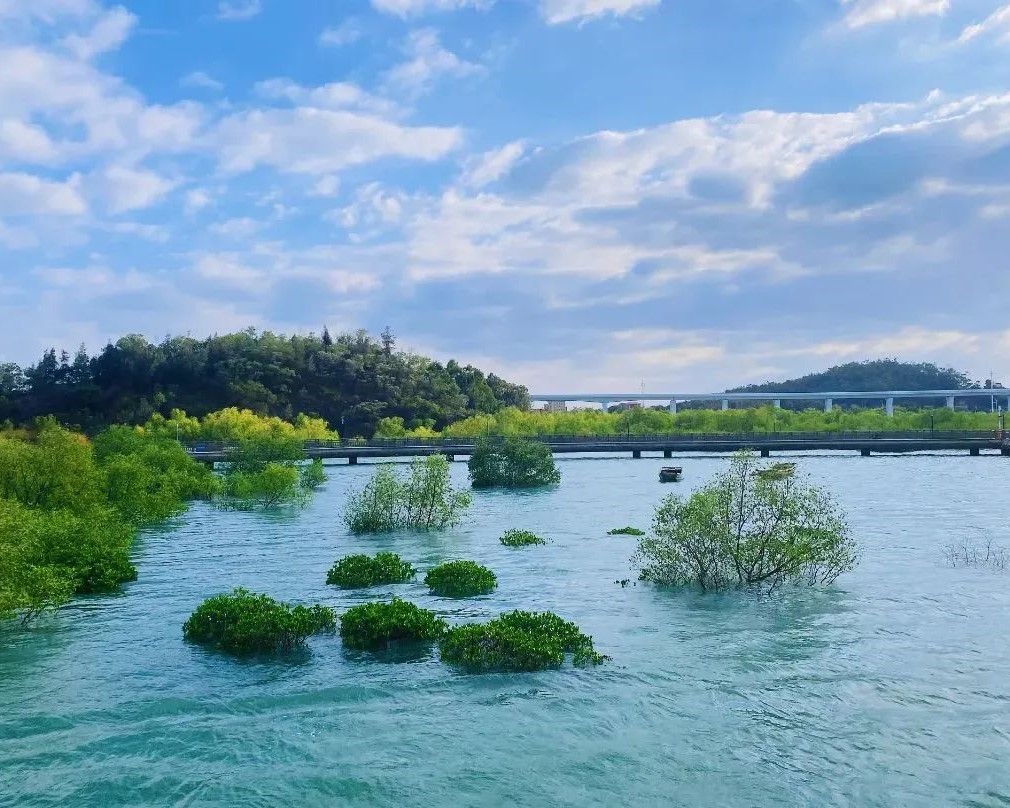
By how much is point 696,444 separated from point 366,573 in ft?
326

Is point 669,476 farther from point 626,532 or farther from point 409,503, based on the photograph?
point 409,503

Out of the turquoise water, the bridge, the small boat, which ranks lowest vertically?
the turquoise water

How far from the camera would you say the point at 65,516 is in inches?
1473

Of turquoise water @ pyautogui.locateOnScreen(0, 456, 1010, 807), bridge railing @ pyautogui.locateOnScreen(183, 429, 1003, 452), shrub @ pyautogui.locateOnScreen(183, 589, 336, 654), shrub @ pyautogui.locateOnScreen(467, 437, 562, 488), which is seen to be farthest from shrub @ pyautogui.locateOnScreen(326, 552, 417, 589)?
bridge railing @ pyautogui.locateOnScreen(183, 429, 1003, 452)

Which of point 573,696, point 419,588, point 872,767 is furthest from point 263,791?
point 419,588

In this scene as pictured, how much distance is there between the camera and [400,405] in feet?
611

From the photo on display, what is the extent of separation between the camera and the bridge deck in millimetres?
125750

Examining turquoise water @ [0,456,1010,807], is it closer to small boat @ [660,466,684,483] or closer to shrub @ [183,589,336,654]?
shrub @ [183,589,336,654]

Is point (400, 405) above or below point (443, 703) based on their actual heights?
above

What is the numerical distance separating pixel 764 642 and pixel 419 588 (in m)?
15.2

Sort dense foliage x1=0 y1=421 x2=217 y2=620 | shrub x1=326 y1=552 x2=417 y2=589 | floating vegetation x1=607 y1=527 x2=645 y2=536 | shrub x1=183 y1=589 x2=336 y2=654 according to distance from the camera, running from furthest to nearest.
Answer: floating vegetation x1=607 y1=527 x2=645 y2=536, shrub x1=326 y1=552 x2=417 y2=589, dense foliage x1=0 y1=421 x2=217 y2=620, shrub x1=183 y1=589 x2=336 y2=654

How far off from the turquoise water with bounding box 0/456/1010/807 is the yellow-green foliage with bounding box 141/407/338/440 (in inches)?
4704

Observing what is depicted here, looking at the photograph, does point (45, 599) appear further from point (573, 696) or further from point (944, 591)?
point (944, 591)

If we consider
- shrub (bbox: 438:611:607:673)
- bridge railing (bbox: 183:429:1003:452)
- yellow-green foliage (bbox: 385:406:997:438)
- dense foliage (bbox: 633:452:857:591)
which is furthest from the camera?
yellow-green foliage (bbox: 385:406:997:438)
